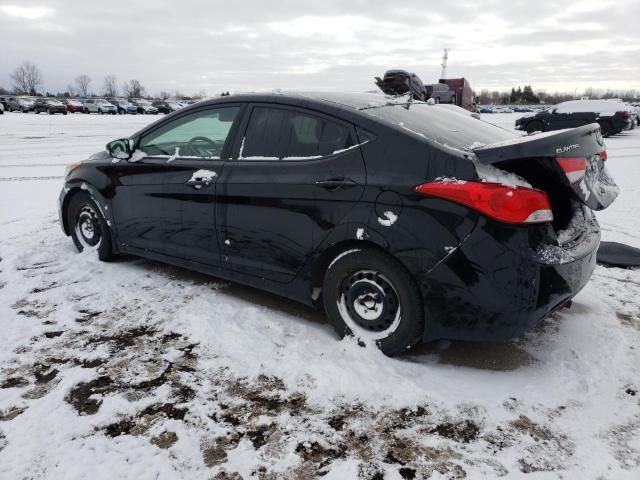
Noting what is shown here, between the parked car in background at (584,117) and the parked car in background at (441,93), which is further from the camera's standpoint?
the parked car in background at (441,93)

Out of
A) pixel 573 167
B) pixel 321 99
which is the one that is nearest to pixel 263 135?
pixel 321 99

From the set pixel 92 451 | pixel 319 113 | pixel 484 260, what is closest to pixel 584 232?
pixel 484 260

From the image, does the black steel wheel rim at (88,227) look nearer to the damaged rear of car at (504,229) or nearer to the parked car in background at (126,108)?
the damaged rear of car at (504,229)

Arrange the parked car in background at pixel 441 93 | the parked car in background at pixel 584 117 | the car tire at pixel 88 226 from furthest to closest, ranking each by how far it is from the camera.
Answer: the parked car in background at pixel 441 93, the parked car in background at pixel 584 117, the car tire at pixel 88 226

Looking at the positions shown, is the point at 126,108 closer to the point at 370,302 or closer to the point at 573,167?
the point at 370,302

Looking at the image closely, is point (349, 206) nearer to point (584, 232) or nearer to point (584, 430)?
point (584, 232)

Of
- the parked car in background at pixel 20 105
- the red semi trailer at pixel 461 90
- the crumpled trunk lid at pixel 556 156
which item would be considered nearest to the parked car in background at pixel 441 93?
the red semi trailer at pixel 461 90

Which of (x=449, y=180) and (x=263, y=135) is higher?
(x=263, y=135)

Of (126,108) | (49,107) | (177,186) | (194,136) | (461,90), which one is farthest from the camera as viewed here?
(126,108)

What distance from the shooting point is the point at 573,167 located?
2752 mm

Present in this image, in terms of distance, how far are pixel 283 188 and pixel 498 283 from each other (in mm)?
1495

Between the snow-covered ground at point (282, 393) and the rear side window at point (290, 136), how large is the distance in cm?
119

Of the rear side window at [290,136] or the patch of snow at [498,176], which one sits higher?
the rear side window at [290,136]

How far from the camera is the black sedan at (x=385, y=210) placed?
107 inches
